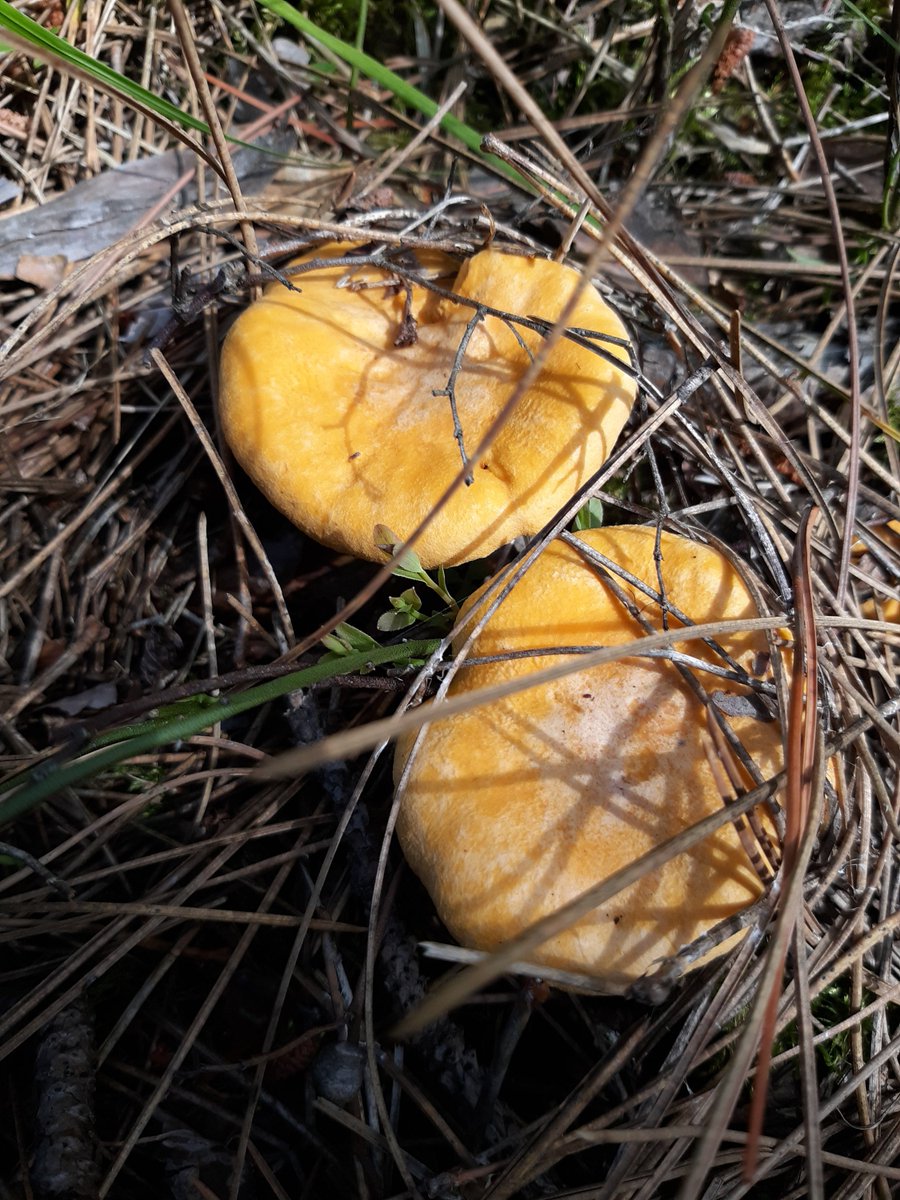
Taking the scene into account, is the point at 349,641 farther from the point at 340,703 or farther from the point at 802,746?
the point at 802,746

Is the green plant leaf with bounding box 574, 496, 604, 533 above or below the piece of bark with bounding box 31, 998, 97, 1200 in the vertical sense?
above

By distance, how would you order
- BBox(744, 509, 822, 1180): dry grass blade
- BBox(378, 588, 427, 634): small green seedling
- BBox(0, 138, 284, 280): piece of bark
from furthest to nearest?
BBox(0, 138, 284, 280): piece of bark < BBox(378, 588, 427, 634): small green seedling < BBox(744, 509, 822, 1180): dry grass blade

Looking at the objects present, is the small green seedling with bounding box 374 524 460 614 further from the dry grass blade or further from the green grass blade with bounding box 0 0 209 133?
the green grass blade with bounding box 0 0 209 133

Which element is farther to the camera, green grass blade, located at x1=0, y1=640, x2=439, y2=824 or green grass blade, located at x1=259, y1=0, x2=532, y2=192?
green grass blade, located at x1=259, y1=0, x2=532, y2=192

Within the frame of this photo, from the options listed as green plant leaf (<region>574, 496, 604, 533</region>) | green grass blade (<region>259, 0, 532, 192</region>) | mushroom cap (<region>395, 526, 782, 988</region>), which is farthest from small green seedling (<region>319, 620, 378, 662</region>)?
green grass blade (<region>259, 0, 532, 192</region>)

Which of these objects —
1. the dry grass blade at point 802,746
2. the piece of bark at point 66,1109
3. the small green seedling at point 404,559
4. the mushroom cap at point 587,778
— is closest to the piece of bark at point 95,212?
the small green seedling at point 404,559

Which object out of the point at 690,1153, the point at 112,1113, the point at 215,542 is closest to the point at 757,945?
the point at 690,1153
